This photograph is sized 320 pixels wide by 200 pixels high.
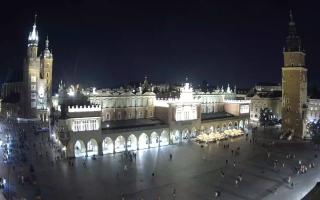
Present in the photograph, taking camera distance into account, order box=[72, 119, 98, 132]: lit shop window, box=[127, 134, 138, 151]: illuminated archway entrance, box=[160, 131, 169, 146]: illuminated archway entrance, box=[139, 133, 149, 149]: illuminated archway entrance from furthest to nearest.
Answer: box=[160, 131, 169, 146]: illuminated archway entrance → box=[139, 133, 149, 149]: illuminated archway entrance → box=[127, 134, 138, 151]: illuminated archway entrance → box=[72, 119, 98, 132]: lit shop window

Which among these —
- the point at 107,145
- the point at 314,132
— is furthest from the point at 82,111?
the point at 314,132

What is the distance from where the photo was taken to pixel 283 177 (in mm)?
32469

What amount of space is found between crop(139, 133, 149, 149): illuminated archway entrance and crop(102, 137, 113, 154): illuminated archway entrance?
448cm

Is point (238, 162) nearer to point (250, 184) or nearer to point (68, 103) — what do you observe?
point (250, 184)

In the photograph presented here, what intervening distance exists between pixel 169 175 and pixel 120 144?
1399cm

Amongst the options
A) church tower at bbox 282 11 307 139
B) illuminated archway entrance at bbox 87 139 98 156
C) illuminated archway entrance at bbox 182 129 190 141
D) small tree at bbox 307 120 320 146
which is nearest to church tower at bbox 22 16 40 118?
illuminated archway entrance at bbox 87 139 98 156

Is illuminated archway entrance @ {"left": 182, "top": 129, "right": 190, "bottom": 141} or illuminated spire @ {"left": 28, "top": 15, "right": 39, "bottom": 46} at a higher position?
illuminated spire @ {"left": 28, "top": 15, "right": 39, "bottom": 46}

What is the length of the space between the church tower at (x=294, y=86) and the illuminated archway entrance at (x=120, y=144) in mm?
27769

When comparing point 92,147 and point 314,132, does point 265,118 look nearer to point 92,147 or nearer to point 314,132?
point 314,132

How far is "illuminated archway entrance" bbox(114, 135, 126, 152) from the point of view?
4425cm

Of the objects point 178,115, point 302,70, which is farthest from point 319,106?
point 178,115

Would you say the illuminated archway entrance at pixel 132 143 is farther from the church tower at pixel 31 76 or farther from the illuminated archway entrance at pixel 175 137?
the church tower at pixel 31 76

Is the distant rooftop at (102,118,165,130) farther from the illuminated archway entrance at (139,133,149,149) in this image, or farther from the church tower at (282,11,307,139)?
the church tower at (282,11,307,139)

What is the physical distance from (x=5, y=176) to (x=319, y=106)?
65.9m
